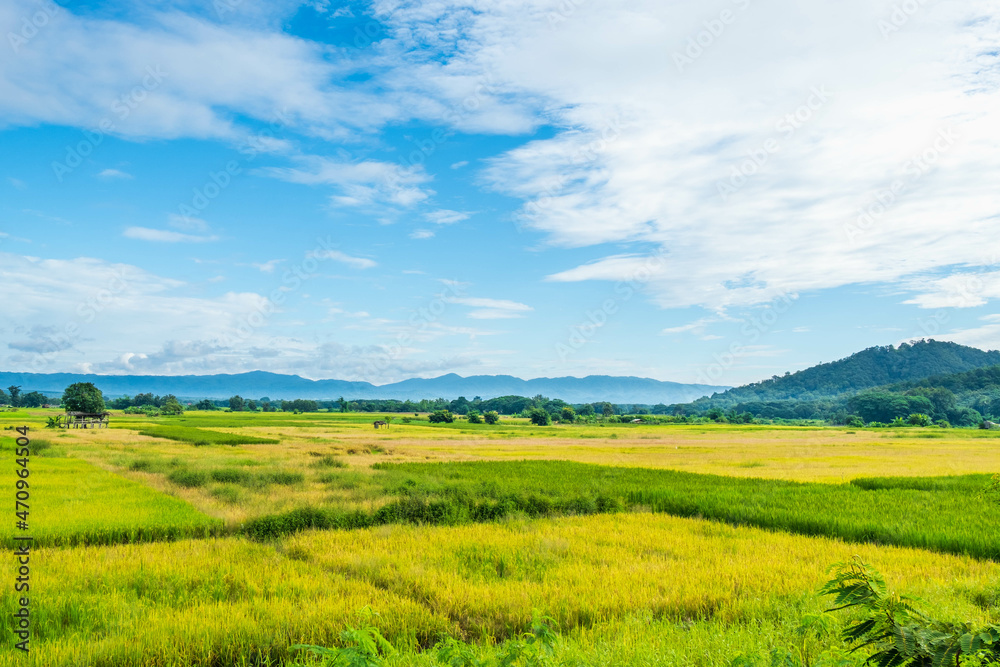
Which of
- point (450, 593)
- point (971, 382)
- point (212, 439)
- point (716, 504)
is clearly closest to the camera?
point (450, 593)

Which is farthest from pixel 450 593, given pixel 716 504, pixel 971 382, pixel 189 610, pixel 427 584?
pixel 971 382

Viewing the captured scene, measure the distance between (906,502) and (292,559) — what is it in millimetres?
17842

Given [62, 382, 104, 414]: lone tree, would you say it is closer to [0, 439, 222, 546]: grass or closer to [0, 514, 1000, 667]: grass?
[0, 439, 222, 546]: grass

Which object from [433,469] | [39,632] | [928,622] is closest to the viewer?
[928,622]

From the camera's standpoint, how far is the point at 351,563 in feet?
35.0

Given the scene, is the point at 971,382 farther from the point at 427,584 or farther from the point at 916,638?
the point at 916,638

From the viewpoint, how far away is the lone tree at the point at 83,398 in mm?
92062

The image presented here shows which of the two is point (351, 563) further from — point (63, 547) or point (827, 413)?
point (827, 413)

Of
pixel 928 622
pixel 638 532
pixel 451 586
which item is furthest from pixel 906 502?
pixel 928 622

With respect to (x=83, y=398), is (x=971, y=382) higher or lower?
higher

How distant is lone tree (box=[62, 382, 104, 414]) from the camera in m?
92.1

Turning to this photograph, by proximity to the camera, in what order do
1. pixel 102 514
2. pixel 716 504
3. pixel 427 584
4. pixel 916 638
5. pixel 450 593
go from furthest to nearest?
pixel 716 504
pixel 102 514
pixel 427 584
pixel 450 593
pixel 916 638

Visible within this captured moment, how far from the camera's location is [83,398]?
92.6 m

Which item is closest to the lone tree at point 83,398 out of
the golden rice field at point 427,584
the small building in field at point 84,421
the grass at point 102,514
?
Result: the small building in field at point 84,421
